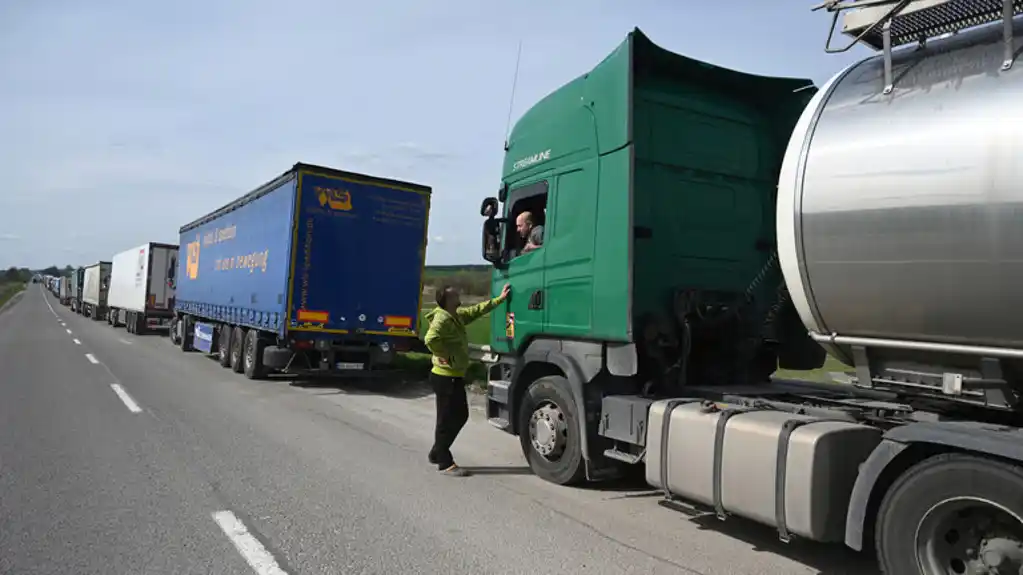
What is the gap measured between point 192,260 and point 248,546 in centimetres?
1878

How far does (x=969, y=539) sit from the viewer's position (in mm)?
3496

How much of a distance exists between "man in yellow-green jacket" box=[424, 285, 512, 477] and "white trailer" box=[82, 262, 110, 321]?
37.5 metres

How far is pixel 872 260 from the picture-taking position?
3.92 metres

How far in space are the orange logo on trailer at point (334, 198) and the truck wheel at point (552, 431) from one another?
743 cm

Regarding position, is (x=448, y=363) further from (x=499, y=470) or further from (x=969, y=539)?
(x=969, y=539)

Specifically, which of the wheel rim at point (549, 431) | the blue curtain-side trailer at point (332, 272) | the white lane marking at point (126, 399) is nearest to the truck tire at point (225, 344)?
the blue curtain-side trailer at point (332, 272)

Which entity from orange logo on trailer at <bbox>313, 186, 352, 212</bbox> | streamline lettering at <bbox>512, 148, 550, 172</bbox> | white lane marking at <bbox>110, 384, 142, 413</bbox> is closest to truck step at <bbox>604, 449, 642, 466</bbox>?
streamline lettering at <bbox>512, 148, 550, 172</bbox>

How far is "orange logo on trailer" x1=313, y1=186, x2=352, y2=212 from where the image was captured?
42.2ft

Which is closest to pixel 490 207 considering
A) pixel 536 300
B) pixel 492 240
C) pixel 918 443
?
pixel 492 240

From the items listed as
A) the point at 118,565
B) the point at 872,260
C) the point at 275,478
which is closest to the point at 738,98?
the point at 872,260

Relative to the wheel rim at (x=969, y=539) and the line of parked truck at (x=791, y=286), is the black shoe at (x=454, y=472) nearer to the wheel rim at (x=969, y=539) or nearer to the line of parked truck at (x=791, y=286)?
the line of parked truck at (x=791, y=286)

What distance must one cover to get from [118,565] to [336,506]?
1594 mm

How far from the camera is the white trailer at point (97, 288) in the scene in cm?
3969

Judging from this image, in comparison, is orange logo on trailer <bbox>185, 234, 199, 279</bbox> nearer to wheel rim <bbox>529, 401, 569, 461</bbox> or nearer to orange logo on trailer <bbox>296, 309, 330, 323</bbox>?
orange logo on trailer <bbox>296, 309, 330, 323</bbox>
